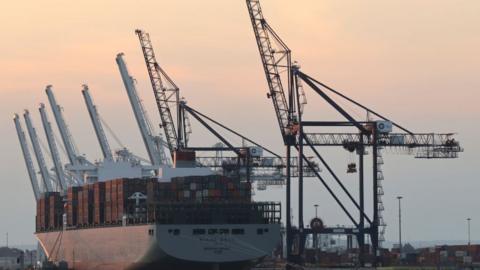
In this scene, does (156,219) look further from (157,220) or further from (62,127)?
(62,127)

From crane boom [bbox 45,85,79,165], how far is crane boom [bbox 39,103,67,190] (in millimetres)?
3922

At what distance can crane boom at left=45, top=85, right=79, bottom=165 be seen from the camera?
608 ft

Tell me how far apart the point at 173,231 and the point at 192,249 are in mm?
2661

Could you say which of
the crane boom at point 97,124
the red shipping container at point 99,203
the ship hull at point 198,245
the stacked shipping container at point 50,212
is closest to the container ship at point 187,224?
the ship hull at point 198,245

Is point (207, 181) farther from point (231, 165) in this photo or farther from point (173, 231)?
point (231, 165)

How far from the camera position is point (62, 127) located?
189125mm

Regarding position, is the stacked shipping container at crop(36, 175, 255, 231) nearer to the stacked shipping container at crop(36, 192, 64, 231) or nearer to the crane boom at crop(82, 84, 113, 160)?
the stacked shipping container at crop(36, 192, 64, 231)

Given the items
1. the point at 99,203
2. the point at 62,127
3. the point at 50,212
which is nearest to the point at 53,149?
the point at 62,127

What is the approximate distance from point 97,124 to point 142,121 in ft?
27.7

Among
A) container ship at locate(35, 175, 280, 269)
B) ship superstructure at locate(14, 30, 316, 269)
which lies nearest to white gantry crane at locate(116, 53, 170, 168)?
ship superstructure at locate(14, 30, 316, 269)

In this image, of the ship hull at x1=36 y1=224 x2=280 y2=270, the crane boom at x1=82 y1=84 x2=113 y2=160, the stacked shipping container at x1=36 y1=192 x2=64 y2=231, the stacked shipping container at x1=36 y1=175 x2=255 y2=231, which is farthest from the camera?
the crane boom at x1=82 y1=84 x2=113 y2=160

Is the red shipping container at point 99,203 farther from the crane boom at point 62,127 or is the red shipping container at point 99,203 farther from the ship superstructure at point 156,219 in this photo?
the crane boom at point 62,127

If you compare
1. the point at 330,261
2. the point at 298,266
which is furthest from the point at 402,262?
the point at 298,266

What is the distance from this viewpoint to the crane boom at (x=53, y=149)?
18900 centimetres
